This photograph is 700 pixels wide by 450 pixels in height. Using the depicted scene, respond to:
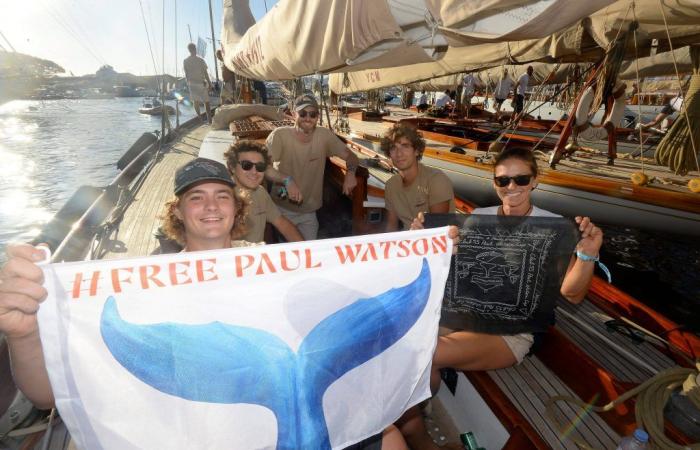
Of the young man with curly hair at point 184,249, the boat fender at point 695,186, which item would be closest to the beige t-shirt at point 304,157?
the young man with curly hair at point 184,249

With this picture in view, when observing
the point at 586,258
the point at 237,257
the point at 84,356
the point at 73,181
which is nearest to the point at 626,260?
the point at 586,258

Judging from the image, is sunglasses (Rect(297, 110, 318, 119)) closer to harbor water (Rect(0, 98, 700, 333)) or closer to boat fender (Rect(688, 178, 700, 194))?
harbor water (Rect(0, 98, 700, 333))

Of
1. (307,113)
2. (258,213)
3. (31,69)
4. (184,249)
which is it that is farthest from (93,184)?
(31,69)

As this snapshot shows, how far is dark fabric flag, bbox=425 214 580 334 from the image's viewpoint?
2.44 meters

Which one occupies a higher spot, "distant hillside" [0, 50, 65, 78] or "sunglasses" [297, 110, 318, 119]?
"distant hillside" [0, 50, 65, 78]

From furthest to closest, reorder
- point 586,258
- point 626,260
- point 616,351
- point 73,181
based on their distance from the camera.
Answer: point 73,181, point 626,260, point 616,351, point 586,258

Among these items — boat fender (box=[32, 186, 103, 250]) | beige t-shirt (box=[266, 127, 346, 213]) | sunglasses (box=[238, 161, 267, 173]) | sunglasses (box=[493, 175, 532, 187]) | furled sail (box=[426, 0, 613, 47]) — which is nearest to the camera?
furled sail (box=[426, 0, 613, 47])

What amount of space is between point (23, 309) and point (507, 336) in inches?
114

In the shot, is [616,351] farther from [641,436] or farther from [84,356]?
[84,356]

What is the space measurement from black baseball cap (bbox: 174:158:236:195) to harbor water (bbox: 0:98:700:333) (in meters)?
4.27

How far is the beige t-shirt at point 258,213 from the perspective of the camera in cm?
363

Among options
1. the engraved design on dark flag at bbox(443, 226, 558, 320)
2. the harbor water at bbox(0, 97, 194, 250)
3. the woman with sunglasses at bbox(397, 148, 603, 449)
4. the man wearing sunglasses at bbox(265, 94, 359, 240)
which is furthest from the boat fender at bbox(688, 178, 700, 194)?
the harbor water at bbox(0, 97, 194, 250)

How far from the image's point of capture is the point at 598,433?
2170mm

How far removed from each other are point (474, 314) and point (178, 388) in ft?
6.84
